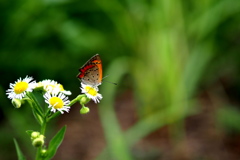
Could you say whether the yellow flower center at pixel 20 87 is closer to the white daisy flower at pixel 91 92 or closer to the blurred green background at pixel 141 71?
the white daisy flower at pixel 91 92

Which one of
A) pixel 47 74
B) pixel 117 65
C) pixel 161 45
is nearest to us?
pixel 161 45

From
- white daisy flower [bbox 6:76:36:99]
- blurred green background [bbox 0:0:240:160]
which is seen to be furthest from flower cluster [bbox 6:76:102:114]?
blurred green background [bbox 0:0:240:160]

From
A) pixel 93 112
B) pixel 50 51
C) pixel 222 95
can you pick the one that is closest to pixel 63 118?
pixel 93 112

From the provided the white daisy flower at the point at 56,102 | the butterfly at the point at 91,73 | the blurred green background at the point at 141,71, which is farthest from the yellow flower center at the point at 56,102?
the blurred green background at the point at 141,71

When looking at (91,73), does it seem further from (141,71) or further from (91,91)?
(141,71)

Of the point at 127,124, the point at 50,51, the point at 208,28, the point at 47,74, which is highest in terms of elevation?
the point at 50,51

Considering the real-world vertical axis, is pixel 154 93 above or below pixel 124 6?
below

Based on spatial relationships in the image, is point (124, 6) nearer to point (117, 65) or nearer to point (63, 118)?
point (117, 65)
